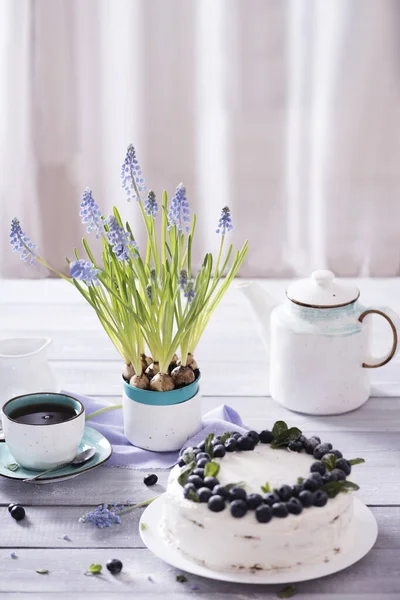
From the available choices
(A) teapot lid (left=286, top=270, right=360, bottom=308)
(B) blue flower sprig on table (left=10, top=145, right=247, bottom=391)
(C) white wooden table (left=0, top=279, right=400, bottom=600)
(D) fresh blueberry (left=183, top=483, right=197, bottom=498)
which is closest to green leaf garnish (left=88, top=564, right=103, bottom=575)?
(C) white wooden table (left=0, top=279, right=400, bottom=600)

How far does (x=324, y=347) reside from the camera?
1.50m

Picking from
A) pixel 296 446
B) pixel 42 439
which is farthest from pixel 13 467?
pixel 296 446

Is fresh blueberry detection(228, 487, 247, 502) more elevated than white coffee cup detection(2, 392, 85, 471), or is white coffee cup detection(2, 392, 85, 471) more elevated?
fresh blueberry detection(228, 487, 247, 502)

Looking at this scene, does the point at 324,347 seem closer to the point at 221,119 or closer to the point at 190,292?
the point at 190,292

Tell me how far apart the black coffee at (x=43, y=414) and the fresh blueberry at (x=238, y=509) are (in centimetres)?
33

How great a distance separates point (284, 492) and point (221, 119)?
1.86 m

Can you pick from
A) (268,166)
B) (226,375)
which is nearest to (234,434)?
(226,375)

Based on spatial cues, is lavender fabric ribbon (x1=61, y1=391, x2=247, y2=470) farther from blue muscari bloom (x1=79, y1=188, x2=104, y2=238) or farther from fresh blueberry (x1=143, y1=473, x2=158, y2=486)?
blue muscari bloom (x1=79, y1=188, x2=104, y2=238)

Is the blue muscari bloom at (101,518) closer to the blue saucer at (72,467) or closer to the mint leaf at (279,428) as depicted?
the blue saucer at (72,467)

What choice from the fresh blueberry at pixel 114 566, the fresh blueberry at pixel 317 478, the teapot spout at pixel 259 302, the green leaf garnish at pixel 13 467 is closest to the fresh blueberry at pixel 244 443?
the fresh blueberry at pixel 317 478

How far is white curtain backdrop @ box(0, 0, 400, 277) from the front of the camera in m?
2.69

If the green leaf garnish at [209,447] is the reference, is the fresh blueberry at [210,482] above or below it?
above

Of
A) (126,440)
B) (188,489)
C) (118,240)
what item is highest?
(118,240)

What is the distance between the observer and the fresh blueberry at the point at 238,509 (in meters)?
1.04
